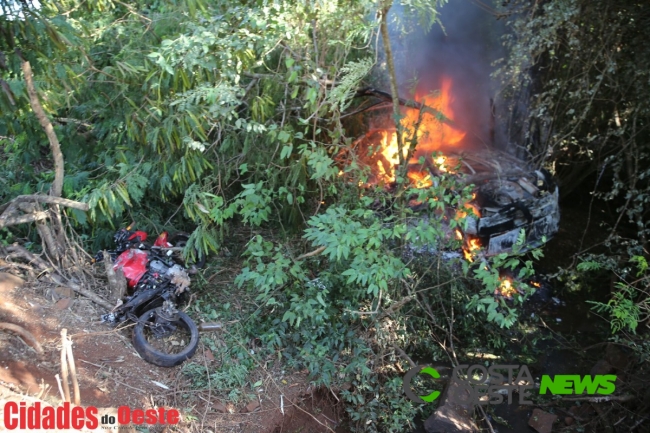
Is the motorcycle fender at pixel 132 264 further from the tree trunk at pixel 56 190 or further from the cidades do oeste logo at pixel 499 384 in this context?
the cidades do oeste logo at pixel 499 384

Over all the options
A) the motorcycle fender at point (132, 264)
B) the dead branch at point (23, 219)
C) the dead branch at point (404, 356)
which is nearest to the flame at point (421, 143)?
the dead branch at point (404, 356)

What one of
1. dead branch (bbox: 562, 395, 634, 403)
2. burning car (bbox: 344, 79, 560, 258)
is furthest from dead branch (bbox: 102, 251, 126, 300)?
dead branch (bbox: 562, 395, 634, 403)

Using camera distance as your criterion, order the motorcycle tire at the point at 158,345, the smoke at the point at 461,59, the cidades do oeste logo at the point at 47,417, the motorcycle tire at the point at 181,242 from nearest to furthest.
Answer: the cidades do oeste logo at the point at 47,417, the motorcycle tire at the point at 158,345, the motorcycle tire at the point at 181,242, the smoke at the point at 461,59

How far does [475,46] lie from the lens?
9.32m

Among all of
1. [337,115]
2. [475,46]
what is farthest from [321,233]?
[475,46]

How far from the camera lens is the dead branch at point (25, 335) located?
3721 mm

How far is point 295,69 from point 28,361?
352 cm

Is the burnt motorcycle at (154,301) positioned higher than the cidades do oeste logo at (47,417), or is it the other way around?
the cidades do oeste logo at (47,417)

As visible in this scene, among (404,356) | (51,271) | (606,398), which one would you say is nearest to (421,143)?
(404,356)

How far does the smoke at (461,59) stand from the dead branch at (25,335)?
7436mm

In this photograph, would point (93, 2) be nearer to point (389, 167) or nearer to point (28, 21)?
point (28, 21)

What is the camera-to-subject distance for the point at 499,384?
4922mm

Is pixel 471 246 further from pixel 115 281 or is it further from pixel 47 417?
pixel 47 417

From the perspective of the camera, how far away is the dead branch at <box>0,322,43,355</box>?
372 cm
